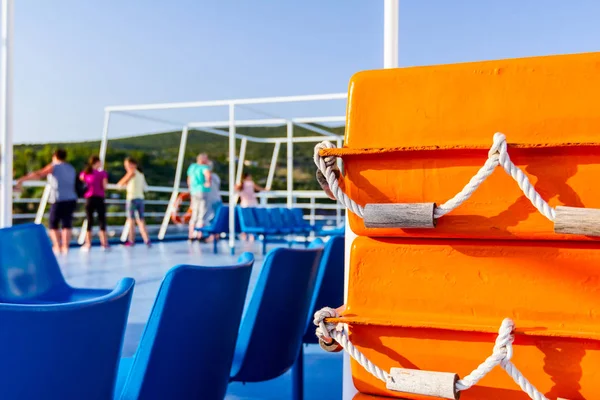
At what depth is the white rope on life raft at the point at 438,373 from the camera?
676 millimetres

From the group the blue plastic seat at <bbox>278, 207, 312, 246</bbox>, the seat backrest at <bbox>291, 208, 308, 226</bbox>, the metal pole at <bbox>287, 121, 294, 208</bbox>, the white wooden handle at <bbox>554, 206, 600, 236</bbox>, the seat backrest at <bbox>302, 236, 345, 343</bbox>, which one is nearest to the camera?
the white wooden handle at <bbox>554, 206, 600, 236</bbox>

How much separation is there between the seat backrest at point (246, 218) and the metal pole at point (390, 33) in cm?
756

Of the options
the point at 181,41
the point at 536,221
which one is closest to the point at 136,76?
the point at 181,41

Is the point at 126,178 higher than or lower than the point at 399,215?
higher

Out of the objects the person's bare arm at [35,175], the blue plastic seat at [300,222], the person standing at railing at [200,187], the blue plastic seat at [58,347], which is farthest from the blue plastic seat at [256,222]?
the blue plastic seat at [58,347]

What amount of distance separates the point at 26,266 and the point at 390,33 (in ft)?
4.67

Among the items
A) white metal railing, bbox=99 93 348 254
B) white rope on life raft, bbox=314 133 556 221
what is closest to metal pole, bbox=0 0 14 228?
white rope on life raft, bbox=314 133 556 221

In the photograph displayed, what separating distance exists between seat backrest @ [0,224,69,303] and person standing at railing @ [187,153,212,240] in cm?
686

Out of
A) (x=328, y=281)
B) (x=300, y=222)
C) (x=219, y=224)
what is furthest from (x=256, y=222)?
(x=328, y=281)

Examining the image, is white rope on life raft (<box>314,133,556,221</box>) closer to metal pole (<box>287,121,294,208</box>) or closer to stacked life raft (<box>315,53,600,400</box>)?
stacked life raft (<box>315,53,600,400</box>)

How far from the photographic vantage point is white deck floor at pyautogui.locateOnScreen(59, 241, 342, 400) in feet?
8.08

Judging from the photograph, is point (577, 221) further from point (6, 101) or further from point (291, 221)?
point (291, 221)

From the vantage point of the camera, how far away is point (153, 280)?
5.32 metres

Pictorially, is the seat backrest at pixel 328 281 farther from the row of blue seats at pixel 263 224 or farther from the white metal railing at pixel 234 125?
the row of blue seats at pixel 263 224
